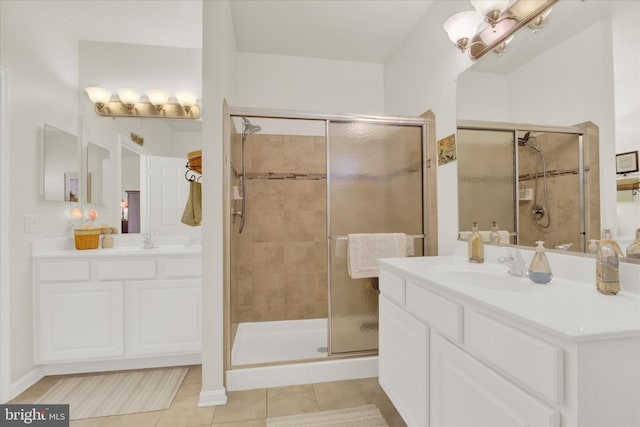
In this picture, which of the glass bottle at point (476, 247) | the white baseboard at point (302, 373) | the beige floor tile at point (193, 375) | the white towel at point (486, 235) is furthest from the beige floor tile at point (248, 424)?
the white towel at point (486, 235)

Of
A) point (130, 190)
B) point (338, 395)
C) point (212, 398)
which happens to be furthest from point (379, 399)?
point (130, 190)

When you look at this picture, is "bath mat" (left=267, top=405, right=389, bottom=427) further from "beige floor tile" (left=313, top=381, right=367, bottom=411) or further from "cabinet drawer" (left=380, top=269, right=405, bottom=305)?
"cabinet drawer" (left=380, top=269, right=405, bottom=305)

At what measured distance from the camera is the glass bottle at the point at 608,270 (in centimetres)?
94

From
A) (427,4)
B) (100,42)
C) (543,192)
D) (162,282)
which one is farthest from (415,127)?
(100,42)

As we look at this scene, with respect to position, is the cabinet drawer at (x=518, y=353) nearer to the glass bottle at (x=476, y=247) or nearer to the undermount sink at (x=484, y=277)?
the undermount sink at (x=484, y=277)

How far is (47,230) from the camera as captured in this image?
2.12 m

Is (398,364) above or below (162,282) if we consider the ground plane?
below

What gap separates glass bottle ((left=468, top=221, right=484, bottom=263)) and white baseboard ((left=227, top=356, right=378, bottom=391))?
101 cm

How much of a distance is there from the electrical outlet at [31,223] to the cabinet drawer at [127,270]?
471 mm

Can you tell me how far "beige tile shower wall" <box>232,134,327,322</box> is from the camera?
2.82m

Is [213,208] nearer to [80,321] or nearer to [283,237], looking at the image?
[283,237]

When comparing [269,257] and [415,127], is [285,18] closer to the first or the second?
[415,127]

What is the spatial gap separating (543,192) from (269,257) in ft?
7.26

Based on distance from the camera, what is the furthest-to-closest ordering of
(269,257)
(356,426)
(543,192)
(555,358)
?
(269,257)
(356,426)
(543,192)
(555,358)
